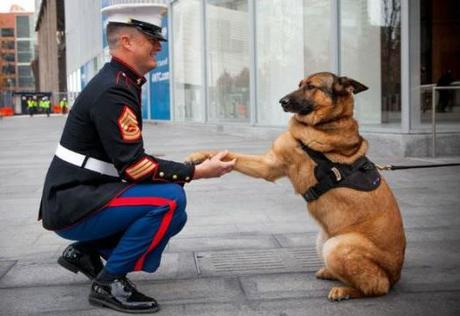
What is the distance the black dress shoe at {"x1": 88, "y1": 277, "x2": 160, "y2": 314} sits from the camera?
12.5 feet

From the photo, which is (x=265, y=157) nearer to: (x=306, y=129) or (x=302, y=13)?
(x=306, y=129)

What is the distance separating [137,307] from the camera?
379 centimetres

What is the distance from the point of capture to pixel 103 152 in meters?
3.86

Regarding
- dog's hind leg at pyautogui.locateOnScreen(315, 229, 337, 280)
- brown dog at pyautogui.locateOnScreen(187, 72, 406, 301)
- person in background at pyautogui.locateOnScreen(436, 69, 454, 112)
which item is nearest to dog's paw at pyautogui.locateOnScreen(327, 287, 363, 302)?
brown dog at pyautogui.locateOnScreen(187, 72, 406, 301)

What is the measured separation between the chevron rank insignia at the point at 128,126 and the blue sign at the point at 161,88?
75.1 ft

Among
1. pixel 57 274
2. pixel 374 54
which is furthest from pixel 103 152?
pixel 374 54

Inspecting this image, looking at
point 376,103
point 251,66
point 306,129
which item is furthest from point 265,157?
point 251,66

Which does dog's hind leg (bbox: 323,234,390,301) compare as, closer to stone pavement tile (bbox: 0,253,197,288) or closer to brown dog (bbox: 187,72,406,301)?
brown dog (bbox: 187,72,406,301)

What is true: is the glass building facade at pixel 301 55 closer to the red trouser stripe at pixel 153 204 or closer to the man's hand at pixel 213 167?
the man's hand at pixel 213 167

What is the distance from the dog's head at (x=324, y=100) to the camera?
4.13 m

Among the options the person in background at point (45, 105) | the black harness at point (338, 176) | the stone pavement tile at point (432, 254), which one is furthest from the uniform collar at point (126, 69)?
the person in background at point (45, 105)

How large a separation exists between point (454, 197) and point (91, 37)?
4516 cm

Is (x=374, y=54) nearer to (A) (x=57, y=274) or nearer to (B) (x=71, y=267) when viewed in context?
(A) (x=57, y=274)

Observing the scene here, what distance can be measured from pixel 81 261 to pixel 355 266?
177cm
